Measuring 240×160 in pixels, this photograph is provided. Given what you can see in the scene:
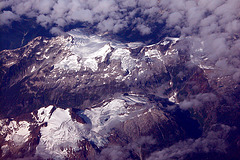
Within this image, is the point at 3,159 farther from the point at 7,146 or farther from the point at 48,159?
the point at 48,159

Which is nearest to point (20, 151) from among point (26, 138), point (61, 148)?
point (26, 138)

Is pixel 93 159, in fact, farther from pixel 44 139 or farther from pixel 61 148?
pixel 44 139

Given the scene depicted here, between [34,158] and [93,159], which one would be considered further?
[93,159]

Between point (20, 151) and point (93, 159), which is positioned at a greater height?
point (20, 151)

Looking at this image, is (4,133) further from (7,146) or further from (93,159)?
(93,159)

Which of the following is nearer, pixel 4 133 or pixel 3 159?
pixel 3 159

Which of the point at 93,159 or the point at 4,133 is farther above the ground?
the point at 4,133

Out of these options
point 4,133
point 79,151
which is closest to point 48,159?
point 79,151
